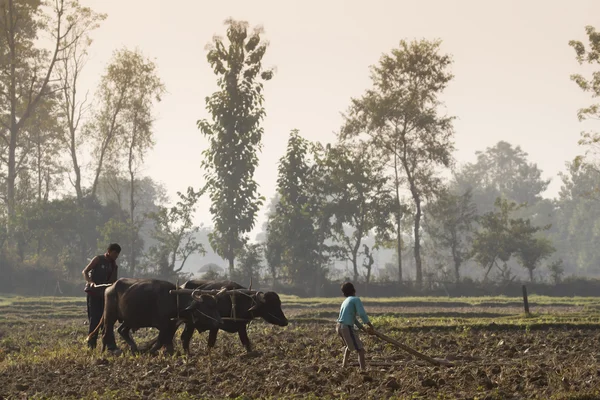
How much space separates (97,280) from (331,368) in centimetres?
569

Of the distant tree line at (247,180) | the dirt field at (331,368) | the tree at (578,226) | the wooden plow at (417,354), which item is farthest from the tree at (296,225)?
the tree at (578,226)

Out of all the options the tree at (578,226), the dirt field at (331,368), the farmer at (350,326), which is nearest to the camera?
the dirt field at (331,368)

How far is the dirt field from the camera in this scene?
1114 centimetres

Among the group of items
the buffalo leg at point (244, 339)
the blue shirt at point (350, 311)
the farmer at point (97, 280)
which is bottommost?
the buffalo leg at point (244, 339)

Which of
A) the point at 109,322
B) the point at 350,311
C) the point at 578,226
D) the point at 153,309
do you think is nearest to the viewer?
the point at 350,311

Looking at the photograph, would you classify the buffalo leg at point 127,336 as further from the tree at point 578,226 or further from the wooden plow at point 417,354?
the tree at point 578,226

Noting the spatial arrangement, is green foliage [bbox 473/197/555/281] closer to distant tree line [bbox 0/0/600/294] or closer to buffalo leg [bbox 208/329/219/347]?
distant tree line [bbox 0/0/600/294]

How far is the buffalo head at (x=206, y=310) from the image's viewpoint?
1554 centimetres

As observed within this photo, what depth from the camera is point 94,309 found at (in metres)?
16.6

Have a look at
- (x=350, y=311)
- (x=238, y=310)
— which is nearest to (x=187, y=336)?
(x=238, y=310)

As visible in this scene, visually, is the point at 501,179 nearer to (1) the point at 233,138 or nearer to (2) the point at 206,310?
(1) the point at 233,138

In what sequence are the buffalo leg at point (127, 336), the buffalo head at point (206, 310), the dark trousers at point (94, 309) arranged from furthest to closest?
the dark trousers at point (94, 309) < the buffalo leg at point (127, 336) < the buffalo head at point (206, 310)

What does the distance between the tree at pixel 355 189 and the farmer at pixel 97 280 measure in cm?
3895

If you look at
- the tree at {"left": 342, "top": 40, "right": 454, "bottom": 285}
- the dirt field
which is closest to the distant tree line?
the tree at {"left": 342, "top": 40, "right": 454, "bottom": 285}
